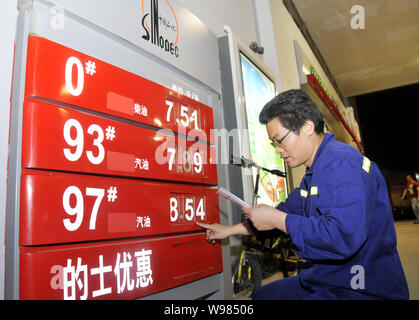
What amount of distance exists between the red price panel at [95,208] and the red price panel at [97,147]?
4 cm

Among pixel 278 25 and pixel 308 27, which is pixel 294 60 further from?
pixel 308 27

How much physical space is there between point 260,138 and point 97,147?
171cm

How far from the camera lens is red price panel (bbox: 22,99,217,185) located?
102 centimetres

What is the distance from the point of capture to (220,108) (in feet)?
7.37

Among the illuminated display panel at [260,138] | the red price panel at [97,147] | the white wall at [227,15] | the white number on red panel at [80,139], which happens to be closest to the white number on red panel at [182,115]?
the red price panel at [97,147]

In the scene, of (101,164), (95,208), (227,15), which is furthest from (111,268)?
(227,15)

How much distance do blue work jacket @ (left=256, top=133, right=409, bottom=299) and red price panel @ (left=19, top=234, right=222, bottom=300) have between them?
589 mm

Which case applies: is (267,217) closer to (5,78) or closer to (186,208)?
(186,208)

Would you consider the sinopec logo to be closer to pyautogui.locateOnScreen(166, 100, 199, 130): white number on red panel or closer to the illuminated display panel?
pyautogui.locateOnScreen(166, 100, 199, 130): white number on red panel

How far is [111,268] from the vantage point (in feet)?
3.91

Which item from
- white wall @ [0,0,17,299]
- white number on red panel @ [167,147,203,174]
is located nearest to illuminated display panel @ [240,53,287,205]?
white number on red panel @ [167,147,203,174]

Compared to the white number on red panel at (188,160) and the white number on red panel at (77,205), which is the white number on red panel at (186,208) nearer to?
the white number on red panel at (188,160)
